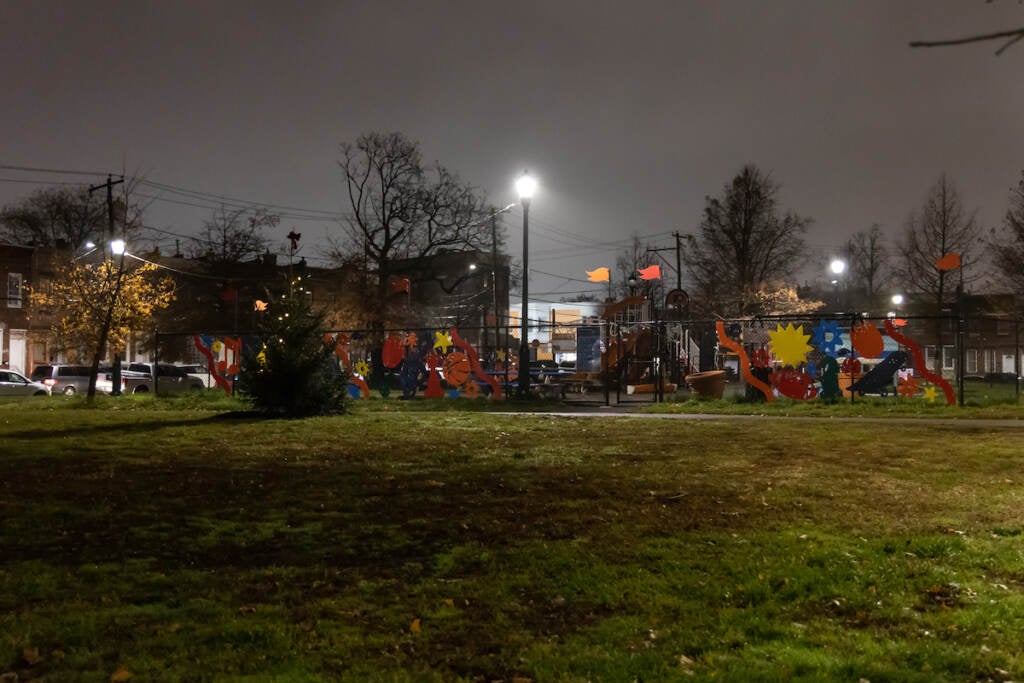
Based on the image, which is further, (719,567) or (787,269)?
(787,269)

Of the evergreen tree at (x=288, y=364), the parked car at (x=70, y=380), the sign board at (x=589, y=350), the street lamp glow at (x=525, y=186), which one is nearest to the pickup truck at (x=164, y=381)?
the parked car at (x=70, y=380)

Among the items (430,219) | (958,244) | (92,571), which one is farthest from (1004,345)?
(92,571)

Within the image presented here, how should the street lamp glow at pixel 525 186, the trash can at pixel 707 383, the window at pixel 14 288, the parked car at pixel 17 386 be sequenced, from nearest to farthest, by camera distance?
1. the street lamp glow at pixel 525 186
2. the trash can at pixel 707 383
3. the parked car at pixel 17 386
4. the window at pixel 14 288

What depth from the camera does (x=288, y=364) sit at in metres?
20.6

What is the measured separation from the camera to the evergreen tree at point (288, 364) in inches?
814

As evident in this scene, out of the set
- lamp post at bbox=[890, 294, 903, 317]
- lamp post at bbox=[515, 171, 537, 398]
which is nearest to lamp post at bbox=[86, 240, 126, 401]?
lamp post at bbox=[515, 171, 537, 398]

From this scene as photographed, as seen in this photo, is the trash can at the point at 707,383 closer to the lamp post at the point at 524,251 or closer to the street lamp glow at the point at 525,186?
the lamp post at the point at 524,251

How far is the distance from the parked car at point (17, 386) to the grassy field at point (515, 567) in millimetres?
27224

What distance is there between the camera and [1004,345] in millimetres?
Result: 72188

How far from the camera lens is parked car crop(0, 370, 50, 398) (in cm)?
3581

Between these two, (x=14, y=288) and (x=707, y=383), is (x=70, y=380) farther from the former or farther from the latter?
(x=707, y=383)

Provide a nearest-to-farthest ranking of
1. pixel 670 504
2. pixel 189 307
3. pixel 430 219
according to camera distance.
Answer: pixel 670 504 < pixel 430 219 < pixel 189 307

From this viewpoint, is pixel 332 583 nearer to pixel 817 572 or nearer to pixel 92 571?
pixel 92 571

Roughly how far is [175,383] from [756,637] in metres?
39.2
